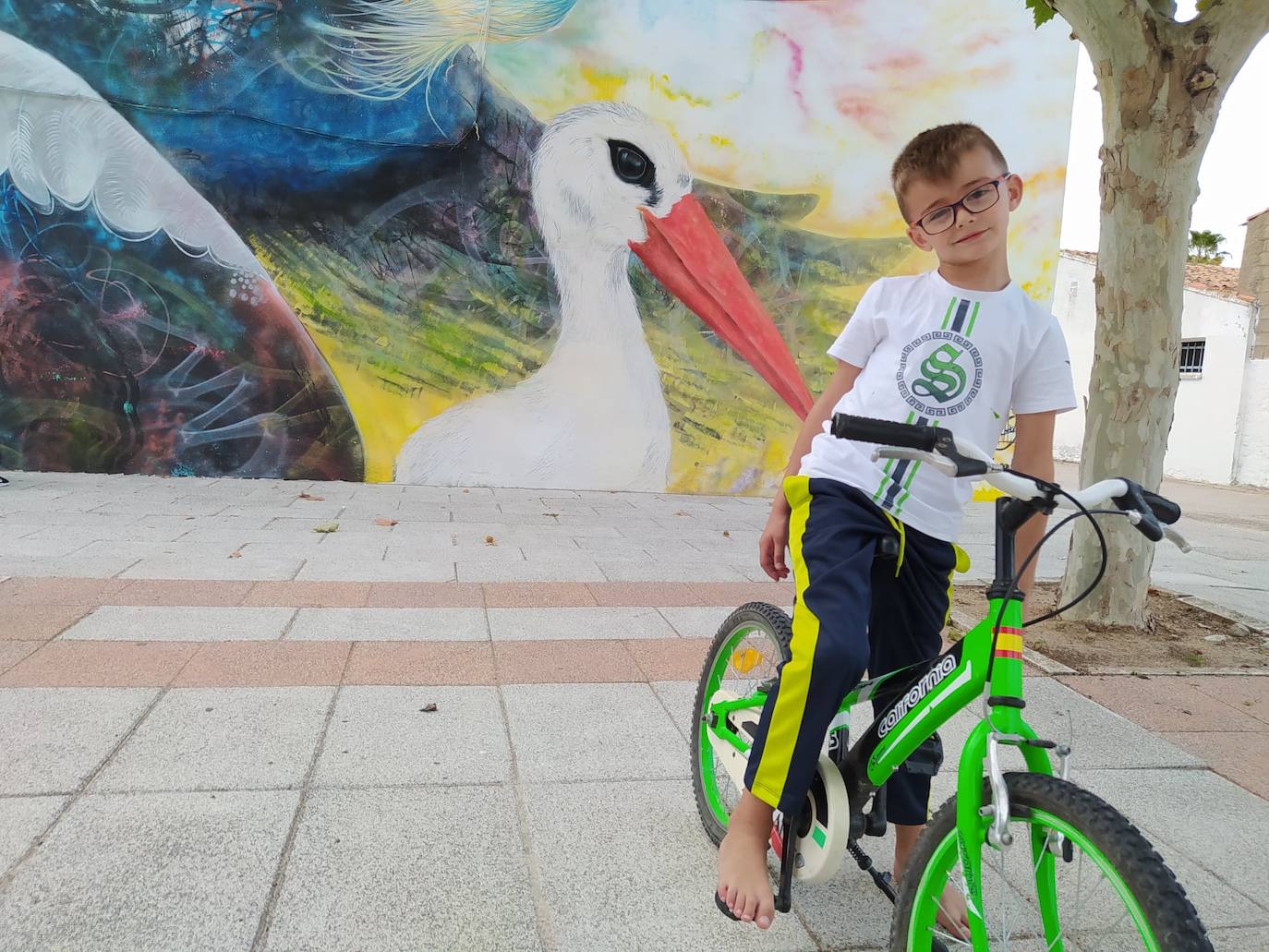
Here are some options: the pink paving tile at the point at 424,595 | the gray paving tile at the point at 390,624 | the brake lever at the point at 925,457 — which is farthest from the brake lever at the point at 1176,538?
the pink paving tile at the point at 424,595

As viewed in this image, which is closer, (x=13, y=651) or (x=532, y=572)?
(x=13, y=651)

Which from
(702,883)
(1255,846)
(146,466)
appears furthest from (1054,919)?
(146,466)

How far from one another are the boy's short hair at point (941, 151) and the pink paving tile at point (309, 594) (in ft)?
10.8

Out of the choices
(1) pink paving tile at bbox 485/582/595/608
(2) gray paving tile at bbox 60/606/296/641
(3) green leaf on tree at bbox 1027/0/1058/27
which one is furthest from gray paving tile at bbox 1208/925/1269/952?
(3) green leaf on tree at bbox 1027/0/1058/27

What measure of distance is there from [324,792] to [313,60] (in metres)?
7.42

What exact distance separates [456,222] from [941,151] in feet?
23.0

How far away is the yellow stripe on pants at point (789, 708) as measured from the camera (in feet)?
5.77

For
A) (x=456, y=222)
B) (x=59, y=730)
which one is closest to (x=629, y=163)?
(x=456, y=222)

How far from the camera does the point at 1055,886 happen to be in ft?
4.59

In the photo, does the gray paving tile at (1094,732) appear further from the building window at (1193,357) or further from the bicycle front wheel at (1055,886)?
the building window at (1193,357)

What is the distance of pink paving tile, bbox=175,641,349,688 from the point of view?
10.6 ft

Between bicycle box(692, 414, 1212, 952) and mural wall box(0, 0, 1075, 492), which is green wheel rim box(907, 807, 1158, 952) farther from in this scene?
mural wall box(0, 0, 1075, 492)

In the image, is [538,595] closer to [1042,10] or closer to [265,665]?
[265,665]

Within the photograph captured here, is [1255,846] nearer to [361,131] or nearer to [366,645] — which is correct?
[366,645]
